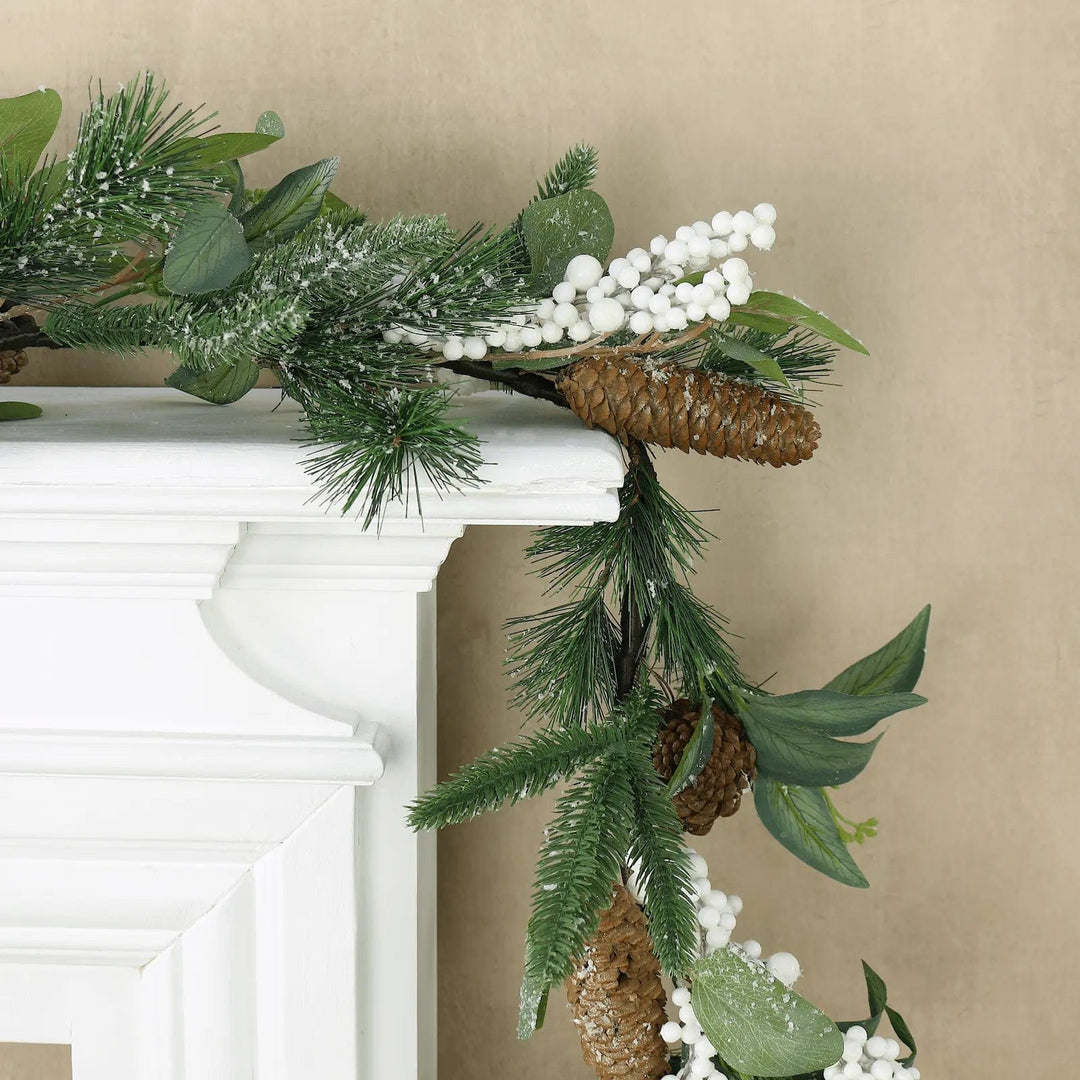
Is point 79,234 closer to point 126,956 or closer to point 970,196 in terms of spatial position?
point 126,956

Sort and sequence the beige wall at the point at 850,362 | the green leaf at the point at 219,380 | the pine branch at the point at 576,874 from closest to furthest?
1. the pine branch at the point at 576,874
2. the green leaf at the point at 219,380
3. the beige wall at the point at 850,362

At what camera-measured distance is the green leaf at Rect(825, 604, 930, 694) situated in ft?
1.99

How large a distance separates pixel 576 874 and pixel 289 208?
1.23ft

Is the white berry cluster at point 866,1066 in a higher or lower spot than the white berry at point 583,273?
lower

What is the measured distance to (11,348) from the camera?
51cm

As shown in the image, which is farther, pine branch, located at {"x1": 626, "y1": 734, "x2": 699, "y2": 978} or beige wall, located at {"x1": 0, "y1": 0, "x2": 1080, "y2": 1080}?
beige wall, located at {"x1": 0, "y1": 0, "x2": 1080, "y2": 1080}

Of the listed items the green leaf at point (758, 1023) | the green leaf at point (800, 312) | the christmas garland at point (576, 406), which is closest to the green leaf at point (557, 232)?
the christmas garland at point (576, 406)

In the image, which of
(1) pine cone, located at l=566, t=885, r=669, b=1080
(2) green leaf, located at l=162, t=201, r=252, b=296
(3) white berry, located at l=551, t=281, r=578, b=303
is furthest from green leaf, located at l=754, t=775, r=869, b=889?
(2) green leaf, located at l=162, t=201, r=252, b=296

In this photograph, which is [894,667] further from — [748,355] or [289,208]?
[289,208]

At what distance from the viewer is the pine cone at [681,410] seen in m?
0.49

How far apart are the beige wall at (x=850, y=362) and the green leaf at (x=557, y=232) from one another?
155mm

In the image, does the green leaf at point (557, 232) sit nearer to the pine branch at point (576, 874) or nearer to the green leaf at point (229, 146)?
the green leaf at point (229, 146)

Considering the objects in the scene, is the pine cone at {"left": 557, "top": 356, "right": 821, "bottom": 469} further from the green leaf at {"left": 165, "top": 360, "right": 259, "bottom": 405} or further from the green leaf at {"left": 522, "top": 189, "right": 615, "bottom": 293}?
the green leaf at {"left": 165, "top": 360, "right": 259, "bottom": 405}

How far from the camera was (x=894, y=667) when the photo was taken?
24.2 inches
